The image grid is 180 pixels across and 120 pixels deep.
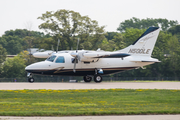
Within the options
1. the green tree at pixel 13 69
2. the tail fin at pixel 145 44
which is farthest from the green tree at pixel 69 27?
the tail fin at pixel 145 44

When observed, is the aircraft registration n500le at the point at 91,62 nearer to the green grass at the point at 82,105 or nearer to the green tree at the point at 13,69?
the green grass at the point at 82,105

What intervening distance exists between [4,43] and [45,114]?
11441 cm

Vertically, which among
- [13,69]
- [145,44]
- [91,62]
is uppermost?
[145,44]

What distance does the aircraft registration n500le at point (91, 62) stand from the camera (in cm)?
3372

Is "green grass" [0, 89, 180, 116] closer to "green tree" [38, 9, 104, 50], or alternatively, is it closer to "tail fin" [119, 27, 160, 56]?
"tail fin" [119, 27, 160, 56]

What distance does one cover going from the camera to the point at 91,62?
35.2 m

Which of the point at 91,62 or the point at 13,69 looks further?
the point at 13,69

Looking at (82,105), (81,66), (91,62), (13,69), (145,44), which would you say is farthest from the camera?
(13,69)

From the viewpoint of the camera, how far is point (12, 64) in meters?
67.6

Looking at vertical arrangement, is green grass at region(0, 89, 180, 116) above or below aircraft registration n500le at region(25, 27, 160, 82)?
below

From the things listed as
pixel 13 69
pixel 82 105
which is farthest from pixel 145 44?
pixel 13 69

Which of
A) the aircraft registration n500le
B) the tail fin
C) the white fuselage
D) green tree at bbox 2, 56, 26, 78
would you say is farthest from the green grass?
green tree at bbox 2, 56, 26, 78

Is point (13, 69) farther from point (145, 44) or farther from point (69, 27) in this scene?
point (145, 44)

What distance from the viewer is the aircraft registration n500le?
33719mm
